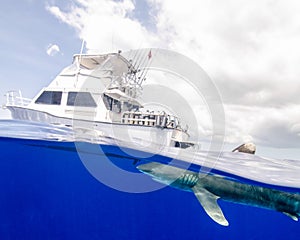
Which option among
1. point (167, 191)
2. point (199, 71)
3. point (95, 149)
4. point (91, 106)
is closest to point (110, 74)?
point (91, 106)

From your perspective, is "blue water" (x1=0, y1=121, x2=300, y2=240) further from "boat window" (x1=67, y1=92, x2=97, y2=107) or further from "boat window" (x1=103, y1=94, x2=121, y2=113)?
"boat window" (x1=103, y1=94, x2=121, y2=113)

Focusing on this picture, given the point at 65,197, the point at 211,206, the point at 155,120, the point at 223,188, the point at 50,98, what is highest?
the point at 50,98

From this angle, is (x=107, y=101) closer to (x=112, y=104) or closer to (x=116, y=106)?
(x=112, y=104)

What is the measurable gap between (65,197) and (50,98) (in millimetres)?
7946

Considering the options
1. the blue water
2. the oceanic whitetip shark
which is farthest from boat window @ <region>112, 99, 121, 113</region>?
the oceanic whitetip shark

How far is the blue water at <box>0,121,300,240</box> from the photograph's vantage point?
31.0 feet

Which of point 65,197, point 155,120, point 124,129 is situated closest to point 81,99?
point 124,129

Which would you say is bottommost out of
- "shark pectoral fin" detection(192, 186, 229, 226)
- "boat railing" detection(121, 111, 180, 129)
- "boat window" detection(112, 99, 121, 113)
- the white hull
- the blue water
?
the blue water

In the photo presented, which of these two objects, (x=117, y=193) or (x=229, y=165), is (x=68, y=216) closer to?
(x=117, y=193)

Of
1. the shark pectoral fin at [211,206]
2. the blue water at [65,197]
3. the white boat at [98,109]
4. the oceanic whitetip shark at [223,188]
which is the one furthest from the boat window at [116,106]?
the shark pectoral fin at [211,206]

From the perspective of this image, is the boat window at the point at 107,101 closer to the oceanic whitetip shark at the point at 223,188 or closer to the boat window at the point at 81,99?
the boat window at the point at 81,99

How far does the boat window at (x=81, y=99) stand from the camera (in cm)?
1297

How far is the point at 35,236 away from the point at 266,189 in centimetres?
1610

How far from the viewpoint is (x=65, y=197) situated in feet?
55.5
